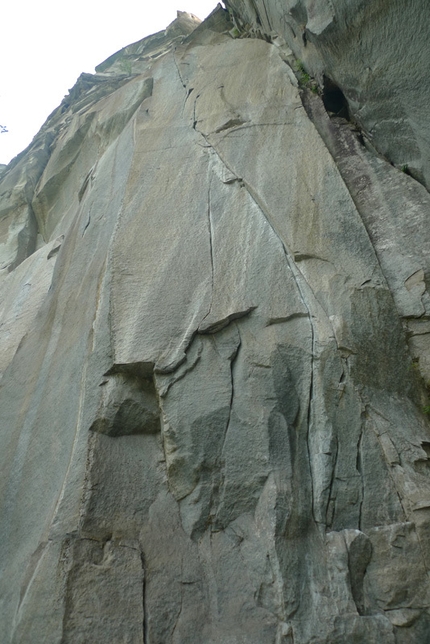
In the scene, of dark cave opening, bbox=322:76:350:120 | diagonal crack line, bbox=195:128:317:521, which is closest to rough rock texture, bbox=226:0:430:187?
dark cave opening, bbox=322:76:350:120

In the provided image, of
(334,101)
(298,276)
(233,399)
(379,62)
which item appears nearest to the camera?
(233,399)

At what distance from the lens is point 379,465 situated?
545 centimetres

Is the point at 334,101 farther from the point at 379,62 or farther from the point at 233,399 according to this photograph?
the point at 233,399

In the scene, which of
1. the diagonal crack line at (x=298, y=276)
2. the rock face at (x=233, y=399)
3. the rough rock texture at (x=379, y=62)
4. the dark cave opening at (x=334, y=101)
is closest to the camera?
the rock face at (x=233, y=399)

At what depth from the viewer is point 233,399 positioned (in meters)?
5.79

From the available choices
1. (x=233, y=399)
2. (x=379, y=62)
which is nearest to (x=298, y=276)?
(x=233, y=399)

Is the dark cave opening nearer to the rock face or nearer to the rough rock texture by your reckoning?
the rough rock texture

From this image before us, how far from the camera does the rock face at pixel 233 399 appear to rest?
4.78m

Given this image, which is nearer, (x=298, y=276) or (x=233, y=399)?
(x=233, y=399)

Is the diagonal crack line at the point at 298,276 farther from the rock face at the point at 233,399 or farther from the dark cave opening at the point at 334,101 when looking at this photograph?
the dark cave opening at the point at 334,101

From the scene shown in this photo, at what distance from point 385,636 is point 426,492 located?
136 centimetres

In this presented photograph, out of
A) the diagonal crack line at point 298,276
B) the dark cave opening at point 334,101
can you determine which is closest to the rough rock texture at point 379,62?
the dark cave opening at point 334,101

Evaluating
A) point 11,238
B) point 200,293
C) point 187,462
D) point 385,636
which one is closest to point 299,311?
point 200,293

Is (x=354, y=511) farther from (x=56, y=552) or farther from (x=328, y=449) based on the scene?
(x=56, y=552)
